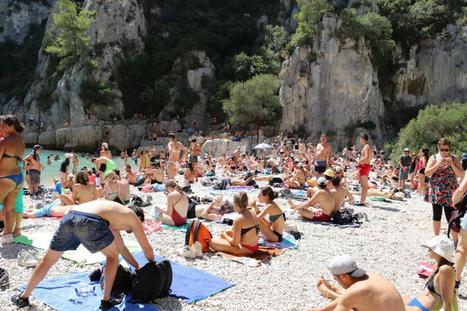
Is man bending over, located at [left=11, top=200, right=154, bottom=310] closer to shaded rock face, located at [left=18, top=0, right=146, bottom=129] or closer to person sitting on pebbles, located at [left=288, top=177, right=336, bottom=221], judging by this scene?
person sitting on pebbles, located at [left=288, top=177, right=336, bottom=221]

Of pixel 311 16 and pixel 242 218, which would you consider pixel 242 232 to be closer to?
pixel 242 218

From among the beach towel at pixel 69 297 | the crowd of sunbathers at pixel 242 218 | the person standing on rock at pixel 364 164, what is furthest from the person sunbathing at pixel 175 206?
the person standing on rock at pixel 364 164

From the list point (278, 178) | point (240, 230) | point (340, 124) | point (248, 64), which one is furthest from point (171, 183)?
point (248, 64)

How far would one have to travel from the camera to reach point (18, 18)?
171ft

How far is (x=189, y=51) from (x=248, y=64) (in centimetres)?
677

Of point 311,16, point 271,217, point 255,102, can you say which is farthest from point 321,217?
point 311,16

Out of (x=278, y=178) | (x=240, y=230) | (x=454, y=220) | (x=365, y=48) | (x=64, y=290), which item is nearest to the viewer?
(x=64, y=290)

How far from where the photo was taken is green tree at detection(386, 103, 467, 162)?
20.0 meters

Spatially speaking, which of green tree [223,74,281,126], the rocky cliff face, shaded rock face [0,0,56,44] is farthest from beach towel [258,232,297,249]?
shaded rock face [0,0,56,44]

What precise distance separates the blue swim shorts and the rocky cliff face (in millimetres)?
26871

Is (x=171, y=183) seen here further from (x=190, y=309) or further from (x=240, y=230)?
(x=190, y=309)

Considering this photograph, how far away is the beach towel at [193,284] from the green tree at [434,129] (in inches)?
743

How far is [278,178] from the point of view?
42.5 feet

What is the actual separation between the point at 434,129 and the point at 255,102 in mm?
14919
